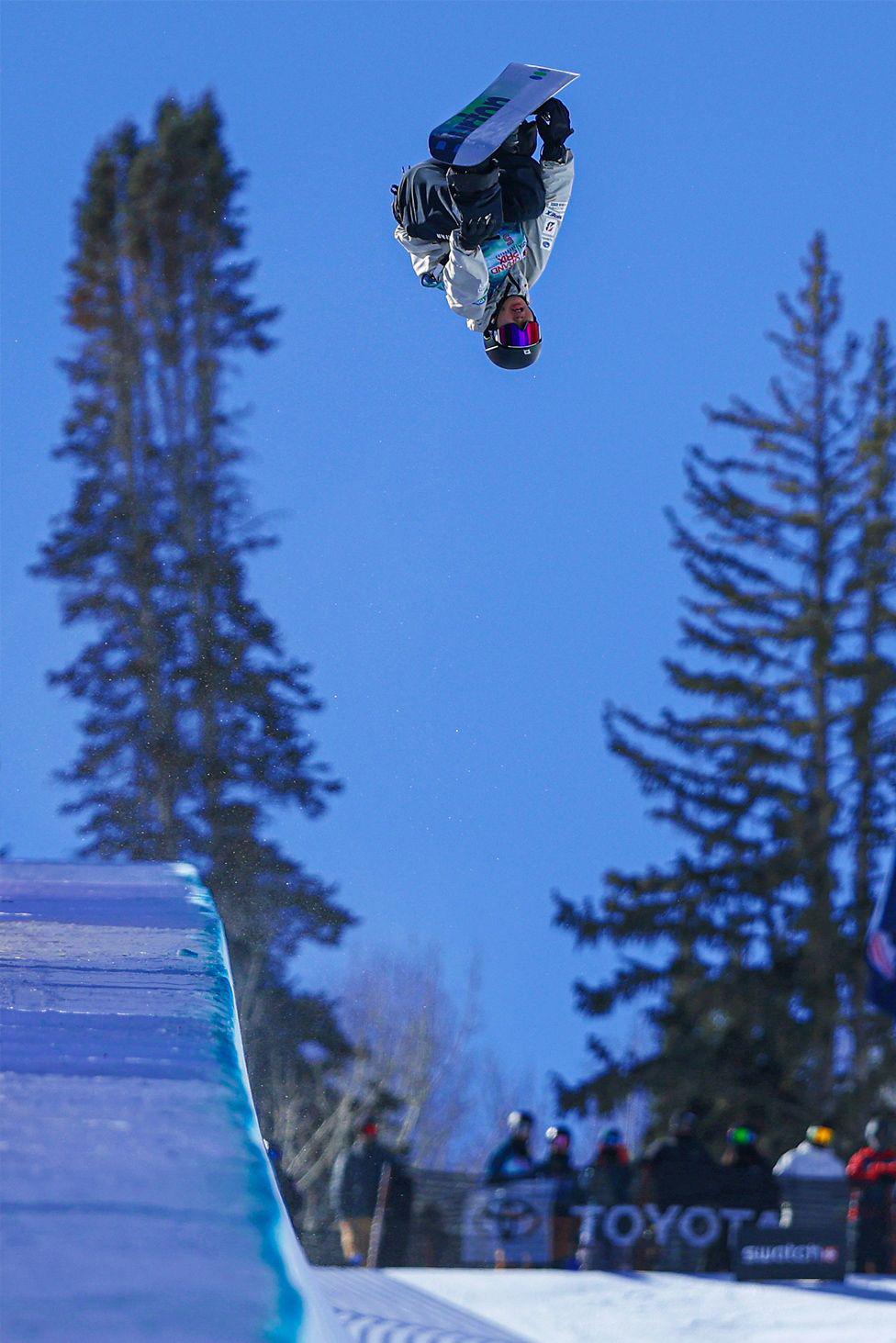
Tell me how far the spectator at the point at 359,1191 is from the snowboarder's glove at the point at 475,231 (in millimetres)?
4443

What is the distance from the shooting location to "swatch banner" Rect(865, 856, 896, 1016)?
7.93 m

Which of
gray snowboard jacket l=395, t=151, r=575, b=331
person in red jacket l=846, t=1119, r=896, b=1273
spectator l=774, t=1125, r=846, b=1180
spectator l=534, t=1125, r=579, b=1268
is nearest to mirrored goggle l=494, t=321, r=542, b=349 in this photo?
gray snowboard jacket l=395, t=151, r=575, b=331

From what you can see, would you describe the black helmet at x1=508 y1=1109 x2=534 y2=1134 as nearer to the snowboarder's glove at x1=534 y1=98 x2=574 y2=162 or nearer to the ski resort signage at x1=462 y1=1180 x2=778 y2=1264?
the ski resort signage at x1=462 y1=1180 x2=778 y2=1264

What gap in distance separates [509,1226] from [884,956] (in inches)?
98.8

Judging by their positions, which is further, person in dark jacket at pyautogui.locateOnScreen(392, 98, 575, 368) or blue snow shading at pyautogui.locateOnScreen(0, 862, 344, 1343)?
person in dark jacket at pyautogui.locateOnScreen(392, 98, 575, 368)

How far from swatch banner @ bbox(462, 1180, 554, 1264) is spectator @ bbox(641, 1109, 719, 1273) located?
0.54 metres

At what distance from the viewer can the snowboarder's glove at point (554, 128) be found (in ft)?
17.8

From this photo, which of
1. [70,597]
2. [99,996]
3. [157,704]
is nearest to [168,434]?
[70,597]

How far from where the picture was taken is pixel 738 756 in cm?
2112

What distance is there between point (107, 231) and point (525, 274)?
2503 cm

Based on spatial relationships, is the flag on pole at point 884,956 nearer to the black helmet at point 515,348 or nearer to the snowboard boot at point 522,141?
the black helmet at point 515,348

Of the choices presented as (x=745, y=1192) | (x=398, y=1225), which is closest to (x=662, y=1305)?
(x=745, y=1192)

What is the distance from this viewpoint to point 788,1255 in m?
7.73

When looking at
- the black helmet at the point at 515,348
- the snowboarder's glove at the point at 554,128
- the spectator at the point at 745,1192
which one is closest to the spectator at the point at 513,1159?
the spectator at the point at 745,1192
